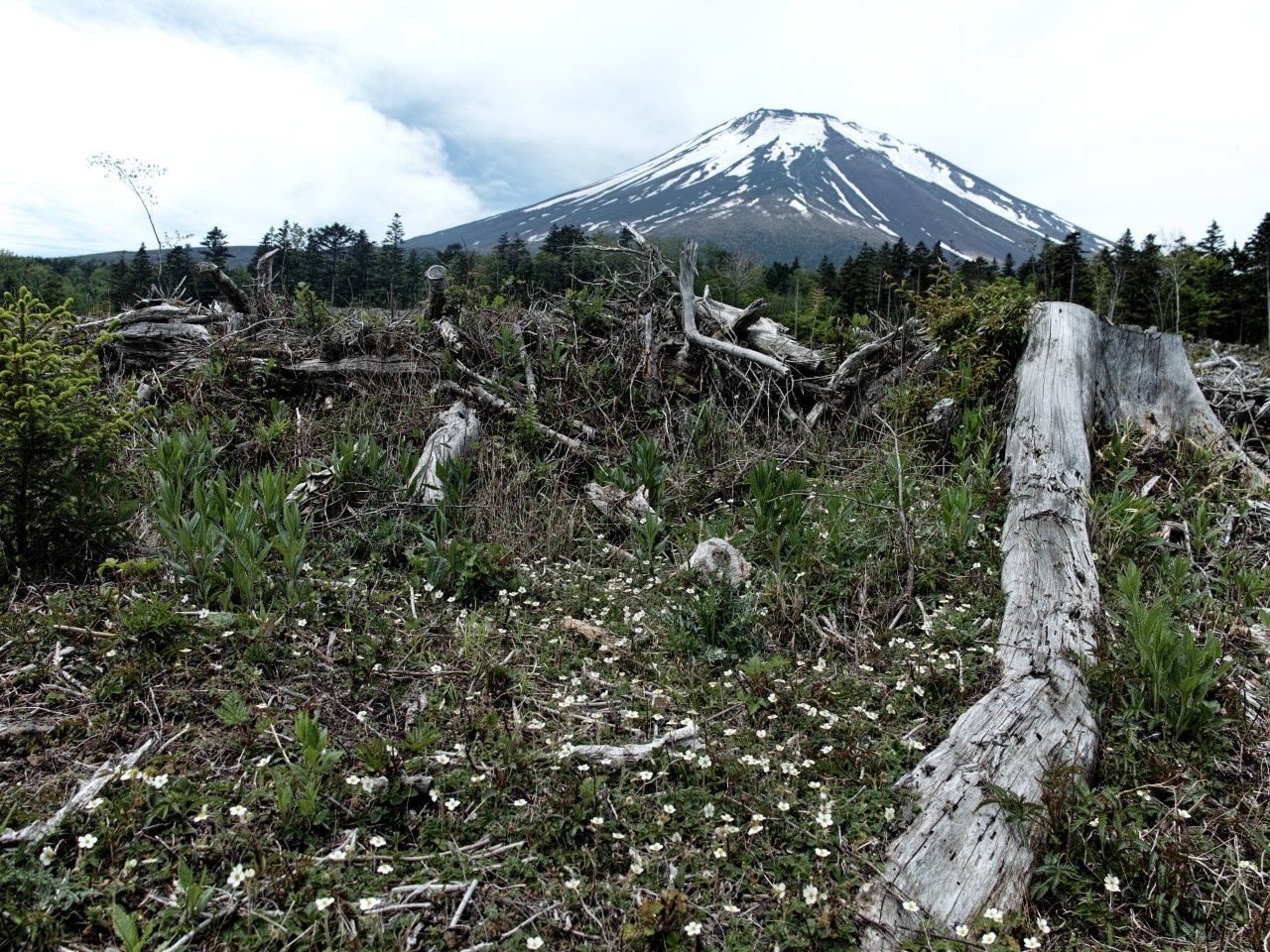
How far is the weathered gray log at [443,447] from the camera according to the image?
527 centimetres

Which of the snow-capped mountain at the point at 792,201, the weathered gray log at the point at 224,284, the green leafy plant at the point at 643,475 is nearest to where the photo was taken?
the green leafy plant at the point at 643,475

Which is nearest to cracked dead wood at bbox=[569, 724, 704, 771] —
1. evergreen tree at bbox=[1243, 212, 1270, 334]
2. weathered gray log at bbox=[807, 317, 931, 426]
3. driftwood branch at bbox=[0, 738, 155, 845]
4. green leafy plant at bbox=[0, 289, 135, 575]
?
driftwood branch at bbox=[0, 738, 155, 845]

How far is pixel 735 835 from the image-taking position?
2.32m

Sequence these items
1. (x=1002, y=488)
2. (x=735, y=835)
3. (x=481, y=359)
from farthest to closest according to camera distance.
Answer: (x=481, y=359)
(x=1002, y=488)
(x=735, y=835)

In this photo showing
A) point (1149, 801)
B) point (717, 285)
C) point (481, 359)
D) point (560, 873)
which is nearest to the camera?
point (560, 873)

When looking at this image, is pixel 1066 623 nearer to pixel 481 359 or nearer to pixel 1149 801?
pixel 1149 801

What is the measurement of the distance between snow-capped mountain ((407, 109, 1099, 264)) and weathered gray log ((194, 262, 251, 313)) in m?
61.6

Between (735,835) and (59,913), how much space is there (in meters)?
1.95

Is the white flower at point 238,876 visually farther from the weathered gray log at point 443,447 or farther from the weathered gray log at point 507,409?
the weathered gray log at point 507,409

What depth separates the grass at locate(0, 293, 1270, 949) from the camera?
2008 mm

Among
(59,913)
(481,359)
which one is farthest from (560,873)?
(481,359)

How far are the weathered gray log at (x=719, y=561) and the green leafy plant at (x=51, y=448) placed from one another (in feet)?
11.0

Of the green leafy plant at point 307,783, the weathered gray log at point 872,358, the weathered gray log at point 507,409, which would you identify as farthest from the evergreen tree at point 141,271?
the green leafy plant at point 307,783

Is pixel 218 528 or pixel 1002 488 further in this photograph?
pixel 1002 488
